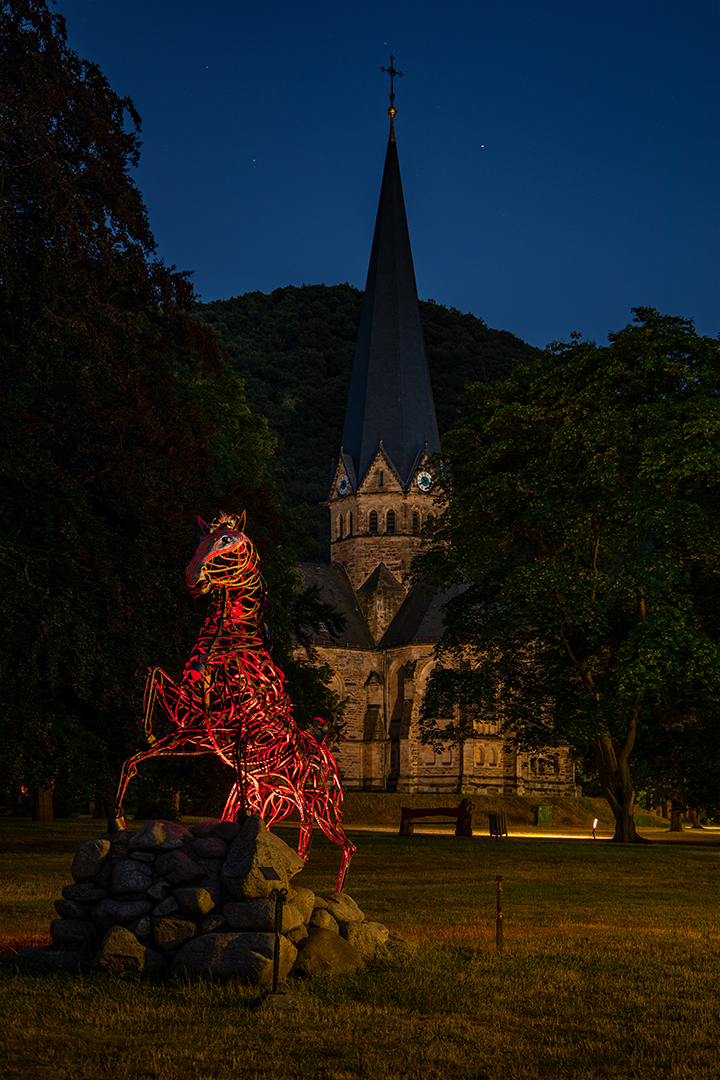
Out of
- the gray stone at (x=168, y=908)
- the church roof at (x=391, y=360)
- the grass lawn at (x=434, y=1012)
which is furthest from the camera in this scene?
the church roof at (x=391, y=360)

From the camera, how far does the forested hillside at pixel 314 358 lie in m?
113

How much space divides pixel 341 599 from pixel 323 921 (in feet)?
222

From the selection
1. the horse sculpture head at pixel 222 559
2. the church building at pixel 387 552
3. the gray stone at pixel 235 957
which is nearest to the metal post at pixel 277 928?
the gray stone at pixel 235 957

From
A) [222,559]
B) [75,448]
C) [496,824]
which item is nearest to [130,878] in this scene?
[222,559]

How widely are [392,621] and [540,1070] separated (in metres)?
70.3

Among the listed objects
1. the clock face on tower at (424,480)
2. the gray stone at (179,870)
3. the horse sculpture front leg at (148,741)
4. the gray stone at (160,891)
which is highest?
the clock face on tower at (424,480)

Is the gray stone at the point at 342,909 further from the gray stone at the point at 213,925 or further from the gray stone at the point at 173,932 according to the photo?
the gray stone at the point at 173,932

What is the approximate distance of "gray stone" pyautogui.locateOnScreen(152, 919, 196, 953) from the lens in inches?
362

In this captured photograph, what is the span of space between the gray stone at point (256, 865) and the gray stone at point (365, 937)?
33.0 inches

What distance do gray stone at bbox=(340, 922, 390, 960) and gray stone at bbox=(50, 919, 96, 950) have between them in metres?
2.32

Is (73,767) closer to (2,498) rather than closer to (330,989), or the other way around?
(2,498)

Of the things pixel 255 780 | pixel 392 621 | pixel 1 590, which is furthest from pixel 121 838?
pixel 392 621

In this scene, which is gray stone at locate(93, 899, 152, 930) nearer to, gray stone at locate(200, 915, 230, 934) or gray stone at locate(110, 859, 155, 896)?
gray stone at locate(110, 859, 155, 896)

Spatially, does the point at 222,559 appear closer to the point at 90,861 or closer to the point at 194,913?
the point at 90,861
